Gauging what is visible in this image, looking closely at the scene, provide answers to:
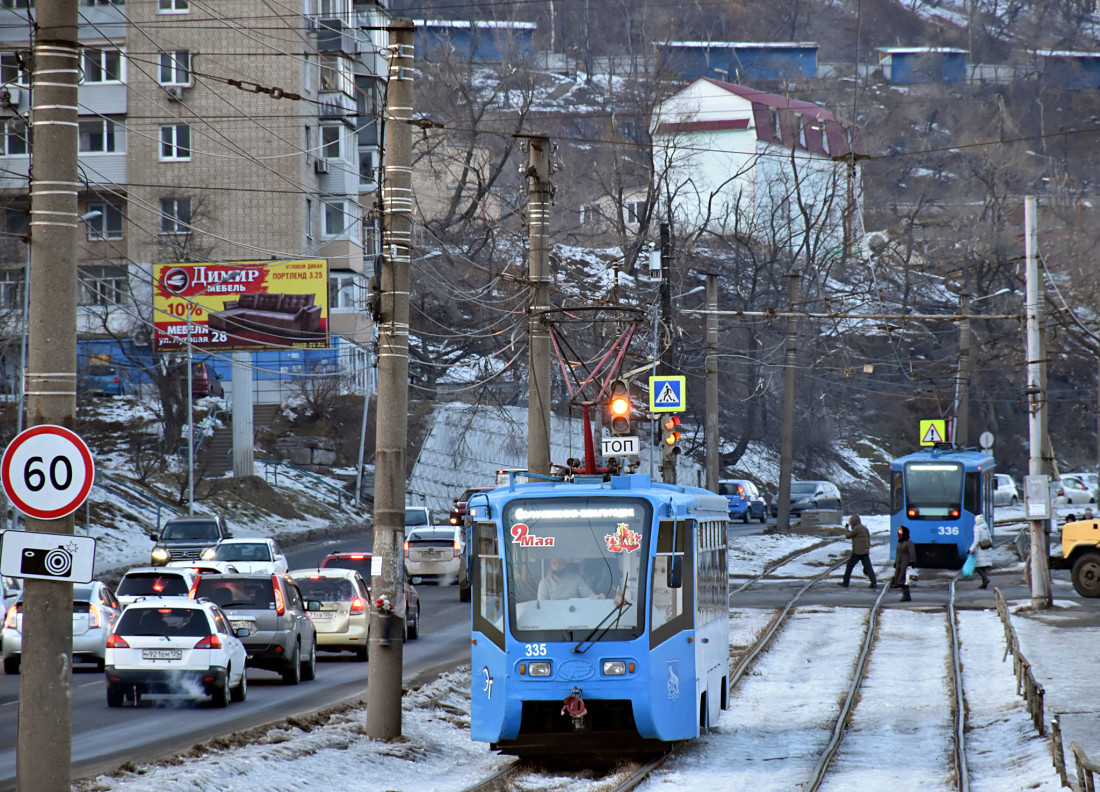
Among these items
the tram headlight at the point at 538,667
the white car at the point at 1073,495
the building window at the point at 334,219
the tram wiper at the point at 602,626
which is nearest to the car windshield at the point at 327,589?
the tram headlight at the point at 538,667

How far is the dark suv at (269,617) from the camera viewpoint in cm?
2211

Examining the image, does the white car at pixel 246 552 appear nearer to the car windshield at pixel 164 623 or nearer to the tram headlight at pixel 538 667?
the car windshield at pixel 164 623

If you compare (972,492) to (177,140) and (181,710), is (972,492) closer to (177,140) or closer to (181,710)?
(181,710)

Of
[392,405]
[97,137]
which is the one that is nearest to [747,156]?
[97,137]

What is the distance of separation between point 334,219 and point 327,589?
42653mm

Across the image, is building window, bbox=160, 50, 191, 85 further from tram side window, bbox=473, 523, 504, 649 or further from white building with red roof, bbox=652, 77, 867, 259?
tram side window, bbox=473, 523, 504, 649

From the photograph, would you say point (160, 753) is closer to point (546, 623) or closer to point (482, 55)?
point (546, 623)

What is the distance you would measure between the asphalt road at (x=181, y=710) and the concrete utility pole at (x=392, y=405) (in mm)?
2068

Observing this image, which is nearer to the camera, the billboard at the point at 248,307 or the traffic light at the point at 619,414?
the traffic light at the point at 619,414

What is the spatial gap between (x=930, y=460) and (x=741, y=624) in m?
12.3

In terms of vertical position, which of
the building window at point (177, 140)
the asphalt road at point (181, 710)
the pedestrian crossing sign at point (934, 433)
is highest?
the building window at point (177, 140)

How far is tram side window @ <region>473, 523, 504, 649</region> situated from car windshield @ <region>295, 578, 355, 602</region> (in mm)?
11340

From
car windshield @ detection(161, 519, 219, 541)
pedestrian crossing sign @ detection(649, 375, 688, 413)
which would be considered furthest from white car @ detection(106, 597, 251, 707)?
car windshield @ detection(161, 519, 219, 541)

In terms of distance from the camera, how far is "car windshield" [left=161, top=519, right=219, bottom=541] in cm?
3950
